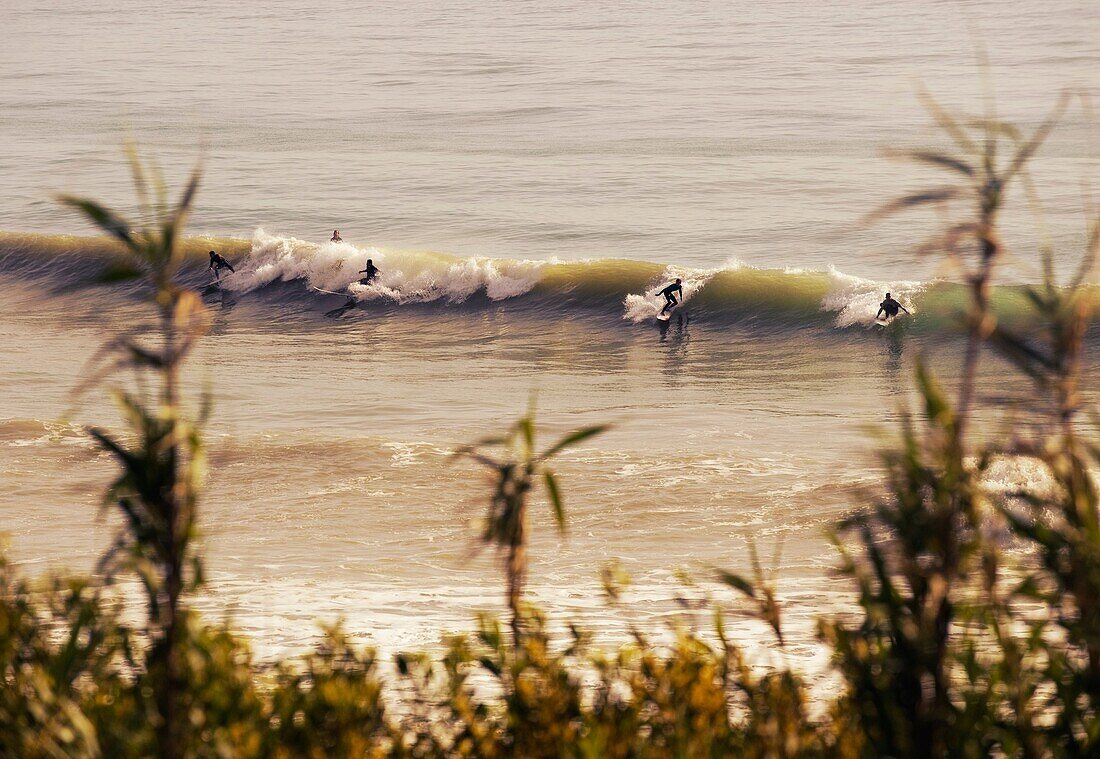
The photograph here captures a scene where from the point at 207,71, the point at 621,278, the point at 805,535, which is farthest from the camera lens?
the point at 207,71

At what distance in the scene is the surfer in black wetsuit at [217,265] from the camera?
29922mm

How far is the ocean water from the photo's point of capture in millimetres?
12297

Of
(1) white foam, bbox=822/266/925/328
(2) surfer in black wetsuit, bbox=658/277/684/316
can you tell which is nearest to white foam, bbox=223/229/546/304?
(2) surfer in black wetsuit, bbox=658/277/684/316

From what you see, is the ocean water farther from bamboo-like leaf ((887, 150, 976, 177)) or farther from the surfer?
the surfer

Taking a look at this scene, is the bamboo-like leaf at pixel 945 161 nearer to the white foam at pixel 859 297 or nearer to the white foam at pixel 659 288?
the white foam at pixel 859 297

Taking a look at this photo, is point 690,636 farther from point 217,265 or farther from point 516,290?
point 217,265

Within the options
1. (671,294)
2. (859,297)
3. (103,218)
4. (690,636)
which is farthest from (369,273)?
(103,218)

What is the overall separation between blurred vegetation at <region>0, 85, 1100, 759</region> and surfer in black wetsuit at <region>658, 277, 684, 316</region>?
2210 centimetres

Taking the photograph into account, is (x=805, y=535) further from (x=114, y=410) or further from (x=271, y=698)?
(x=114, y=410)

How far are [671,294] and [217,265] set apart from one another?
10.2 meters

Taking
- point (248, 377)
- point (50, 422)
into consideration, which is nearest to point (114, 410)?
point (50, 422)

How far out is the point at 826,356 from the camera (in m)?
24.2

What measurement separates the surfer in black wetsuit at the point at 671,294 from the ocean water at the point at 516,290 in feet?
1.08

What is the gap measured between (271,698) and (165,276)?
8.12ft
